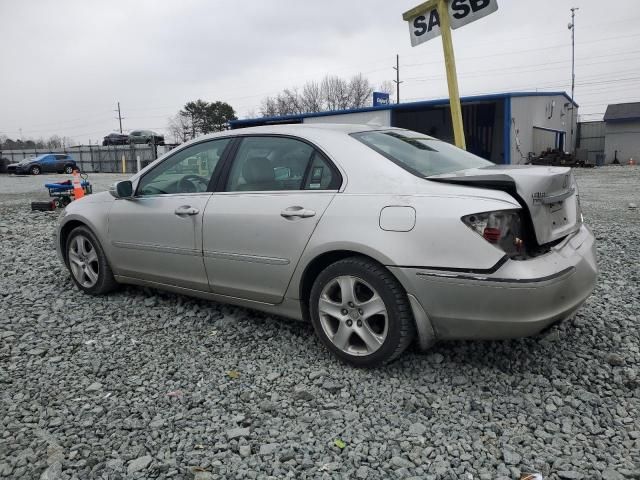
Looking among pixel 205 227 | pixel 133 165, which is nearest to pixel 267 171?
pixel 205 227

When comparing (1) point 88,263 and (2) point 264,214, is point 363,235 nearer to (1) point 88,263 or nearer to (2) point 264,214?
(2) point 264,214

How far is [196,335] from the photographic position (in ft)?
12.2

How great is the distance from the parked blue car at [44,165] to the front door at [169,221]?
33671 millimetres

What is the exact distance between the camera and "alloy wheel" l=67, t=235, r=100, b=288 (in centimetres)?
456

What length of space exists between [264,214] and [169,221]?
→ 3.13 feet

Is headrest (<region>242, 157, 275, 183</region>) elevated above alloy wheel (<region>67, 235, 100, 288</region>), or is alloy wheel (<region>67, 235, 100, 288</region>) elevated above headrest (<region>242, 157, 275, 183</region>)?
headrest (<region>242, 157, 275, 183</region>)

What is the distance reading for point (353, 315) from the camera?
301 cm

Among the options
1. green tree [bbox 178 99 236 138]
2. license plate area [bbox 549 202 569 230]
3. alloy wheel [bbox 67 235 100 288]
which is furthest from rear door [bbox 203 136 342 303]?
green tree [bbox 178 99 236 138]

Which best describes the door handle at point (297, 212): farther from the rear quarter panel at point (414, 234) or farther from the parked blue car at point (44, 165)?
the parked blue car at point (44, 165)

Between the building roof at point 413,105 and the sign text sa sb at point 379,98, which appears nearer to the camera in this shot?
the building roof at point 413,105

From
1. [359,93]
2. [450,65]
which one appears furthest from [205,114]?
[450,65]

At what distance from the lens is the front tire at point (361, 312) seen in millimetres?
2842

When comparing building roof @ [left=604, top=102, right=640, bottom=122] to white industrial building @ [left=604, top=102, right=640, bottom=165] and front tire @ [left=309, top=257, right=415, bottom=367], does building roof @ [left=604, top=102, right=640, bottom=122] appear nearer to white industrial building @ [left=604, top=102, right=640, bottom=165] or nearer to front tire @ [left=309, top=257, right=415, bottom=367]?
white industrial building @ [left=604, top=102, right=640, bottom=165]

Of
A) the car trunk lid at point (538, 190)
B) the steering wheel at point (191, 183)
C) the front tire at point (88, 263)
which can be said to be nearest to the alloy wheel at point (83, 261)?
the front tire at point (88, 263)
